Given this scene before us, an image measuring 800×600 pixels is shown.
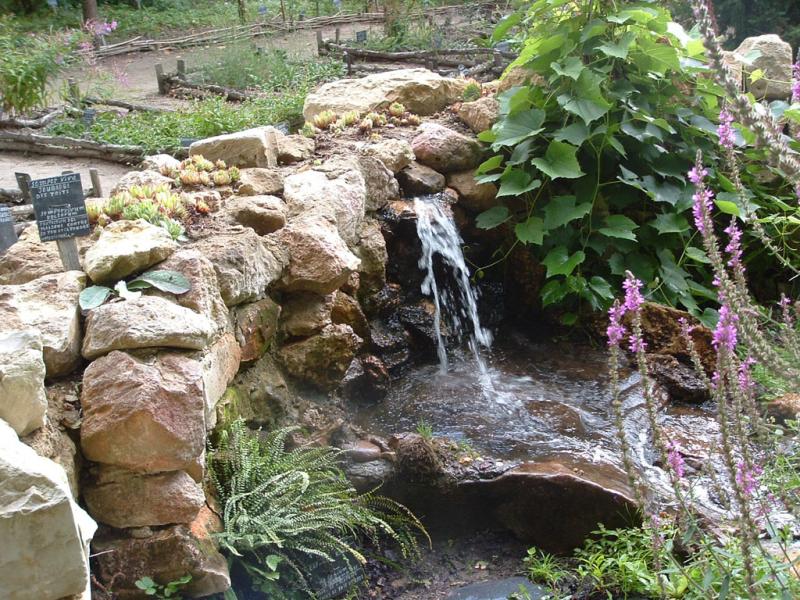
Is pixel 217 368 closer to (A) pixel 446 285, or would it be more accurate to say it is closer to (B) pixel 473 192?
(A) pixel 446 285

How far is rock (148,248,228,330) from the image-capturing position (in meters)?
3.17

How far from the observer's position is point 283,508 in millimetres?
3016

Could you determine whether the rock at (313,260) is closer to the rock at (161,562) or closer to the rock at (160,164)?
the rock at (160,164)

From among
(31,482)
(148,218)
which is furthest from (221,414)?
(31,482)

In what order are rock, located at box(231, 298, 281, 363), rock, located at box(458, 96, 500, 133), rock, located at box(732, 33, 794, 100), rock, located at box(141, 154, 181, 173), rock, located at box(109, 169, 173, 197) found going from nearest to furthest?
rock, located at box(231, 298, 281, 363), rock, located at box(109, 169, 173, 197), rock, located at box(141, 154, 181, 173), rock, located at box(458, 96, 500, 133), rock, located at box(732, 33, 794, 100)

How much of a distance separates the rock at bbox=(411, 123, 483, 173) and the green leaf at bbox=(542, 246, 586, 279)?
104 centimetres

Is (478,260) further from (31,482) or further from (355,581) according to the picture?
(31,482)

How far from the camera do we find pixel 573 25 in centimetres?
524

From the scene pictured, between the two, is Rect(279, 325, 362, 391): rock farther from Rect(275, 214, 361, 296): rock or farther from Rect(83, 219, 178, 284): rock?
Rect(83, 219, 178, 284): rock

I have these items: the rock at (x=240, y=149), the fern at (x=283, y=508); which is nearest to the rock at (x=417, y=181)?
the rock at (x=240, y=149)

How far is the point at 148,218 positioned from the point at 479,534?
2.15m

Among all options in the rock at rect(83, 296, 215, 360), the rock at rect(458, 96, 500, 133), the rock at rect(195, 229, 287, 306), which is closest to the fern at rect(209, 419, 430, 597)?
the rock at rect(83, 296, 215, 360)

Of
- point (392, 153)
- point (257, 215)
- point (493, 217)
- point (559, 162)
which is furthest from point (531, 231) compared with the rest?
point (257, 215)

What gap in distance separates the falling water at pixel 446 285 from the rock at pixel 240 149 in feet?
3.50
